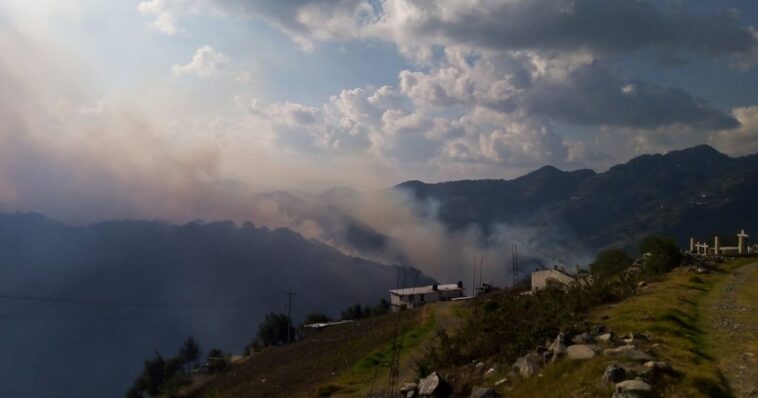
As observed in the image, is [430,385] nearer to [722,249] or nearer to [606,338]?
[606,338]

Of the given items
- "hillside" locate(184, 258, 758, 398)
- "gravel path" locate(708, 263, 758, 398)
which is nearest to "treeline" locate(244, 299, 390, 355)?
"hillside" locate(184, 258, 758, 398)

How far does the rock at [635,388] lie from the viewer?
11453 mm

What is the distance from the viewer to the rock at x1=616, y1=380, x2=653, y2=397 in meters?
11.5

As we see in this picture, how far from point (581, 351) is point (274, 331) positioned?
8946 centimetres

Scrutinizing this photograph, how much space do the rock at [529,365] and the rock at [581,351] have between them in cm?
97

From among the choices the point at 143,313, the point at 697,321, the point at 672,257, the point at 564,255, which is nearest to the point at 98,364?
the point at 143,313

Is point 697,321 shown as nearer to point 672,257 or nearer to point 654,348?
point 654,348

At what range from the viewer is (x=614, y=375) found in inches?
491

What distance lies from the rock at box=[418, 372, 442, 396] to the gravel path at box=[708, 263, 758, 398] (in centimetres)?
805

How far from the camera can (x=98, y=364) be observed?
161 metres

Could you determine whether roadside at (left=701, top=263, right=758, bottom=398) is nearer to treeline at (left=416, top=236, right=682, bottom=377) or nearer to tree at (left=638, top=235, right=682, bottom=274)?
treeline at (left=416, top=236, right=682, bottom=377)

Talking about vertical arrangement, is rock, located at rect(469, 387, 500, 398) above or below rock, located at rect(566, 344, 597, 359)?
below

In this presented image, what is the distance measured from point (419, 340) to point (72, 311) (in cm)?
18978

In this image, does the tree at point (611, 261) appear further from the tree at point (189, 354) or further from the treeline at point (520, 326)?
the tree at point (189, 354)
